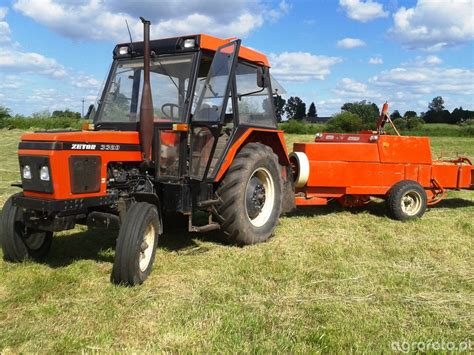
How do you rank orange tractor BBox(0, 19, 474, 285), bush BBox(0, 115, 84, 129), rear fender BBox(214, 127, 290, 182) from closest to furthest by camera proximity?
1. orange tractor BBox(0, 19, 474, 285)
2. rear fender BBox(214, 127, 290, 182)
3. bush BBox(0, 115, 84, 129)

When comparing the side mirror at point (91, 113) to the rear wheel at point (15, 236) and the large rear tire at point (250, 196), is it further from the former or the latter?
the large rear tire at point (250, 196)

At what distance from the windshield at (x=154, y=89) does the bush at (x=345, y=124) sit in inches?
868

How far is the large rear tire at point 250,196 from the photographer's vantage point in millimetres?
5223

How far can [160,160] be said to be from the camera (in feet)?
15.9

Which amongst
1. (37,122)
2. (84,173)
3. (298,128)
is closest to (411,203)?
(84,173)

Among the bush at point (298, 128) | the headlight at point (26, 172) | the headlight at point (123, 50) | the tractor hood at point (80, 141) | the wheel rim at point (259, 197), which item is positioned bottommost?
the wheel rim at point (259, 197)

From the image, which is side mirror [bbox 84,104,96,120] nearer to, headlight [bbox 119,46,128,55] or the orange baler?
headlight [bbox 119,46,128,55]

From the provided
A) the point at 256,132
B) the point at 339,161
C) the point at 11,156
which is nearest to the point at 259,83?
the point at 256,132

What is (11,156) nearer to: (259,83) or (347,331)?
(259,83)

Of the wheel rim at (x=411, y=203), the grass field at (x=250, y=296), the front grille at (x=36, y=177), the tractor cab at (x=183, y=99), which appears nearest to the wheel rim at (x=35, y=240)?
the grass field at (x=250, y=296)

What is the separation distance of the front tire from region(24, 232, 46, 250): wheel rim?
1.17 metres

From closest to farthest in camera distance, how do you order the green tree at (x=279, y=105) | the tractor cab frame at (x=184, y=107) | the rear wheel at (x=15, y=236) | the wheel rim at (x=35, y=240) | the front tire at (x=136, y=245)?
the front tire at (x=136, y=245), the rear wheel at (x=15, y=236), the wheel rim at (x=35, y=240), the tractor cab frame at (x=184, y=107), the green tree at (x=279, y=105)

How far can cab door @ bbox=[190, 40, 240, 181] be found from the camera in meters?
4.98

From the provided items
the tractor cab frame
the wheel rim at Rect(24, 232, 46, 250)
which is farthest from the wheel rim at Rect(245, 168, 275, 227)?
the wheel rim at Rect(24, 232, 46, 250)
